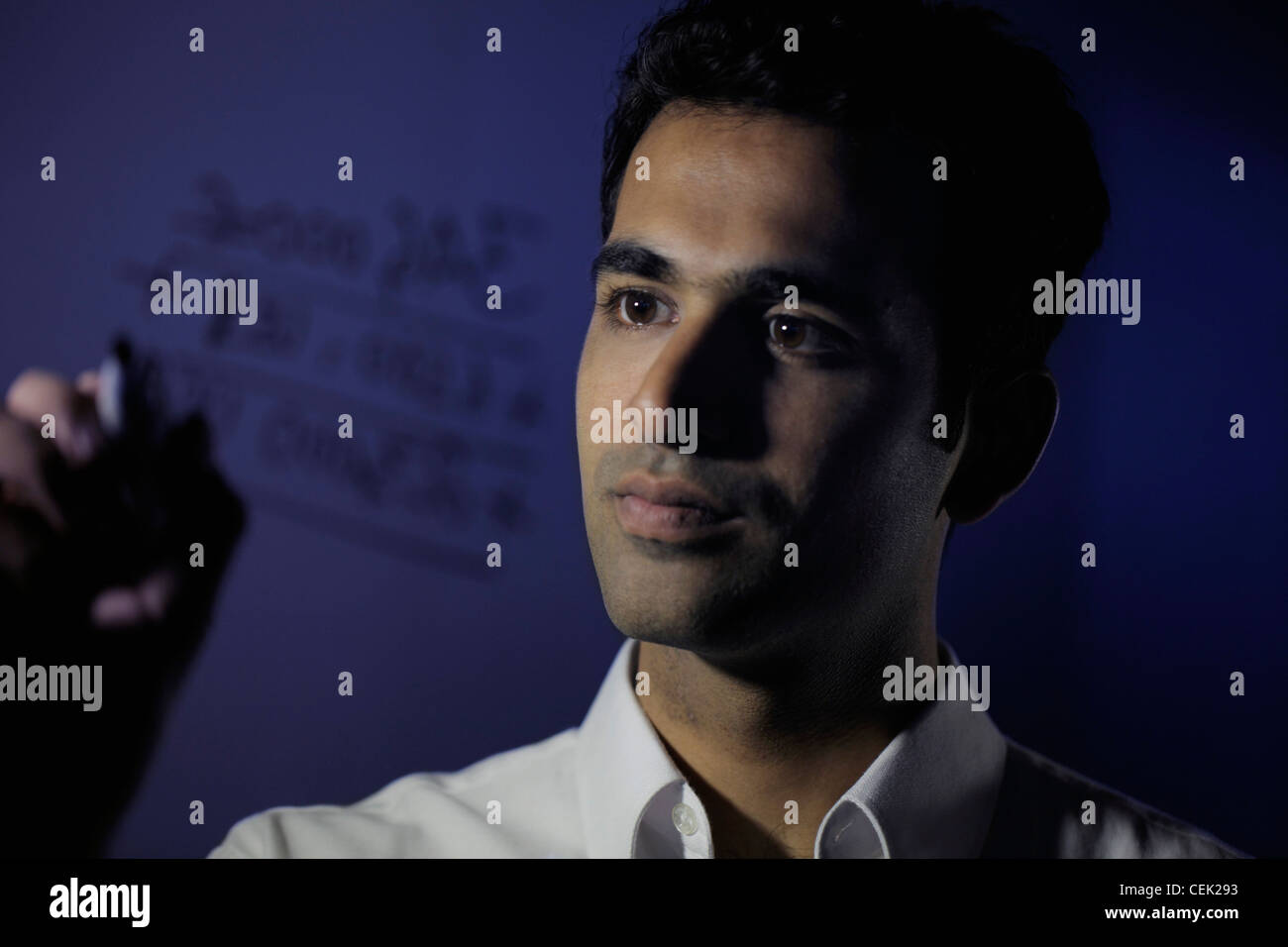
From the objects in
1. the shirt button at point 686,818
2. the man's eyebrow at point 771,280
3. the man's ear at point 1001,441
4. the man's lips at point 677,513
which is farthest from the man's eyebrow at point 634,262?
the shirt button at point 686,818

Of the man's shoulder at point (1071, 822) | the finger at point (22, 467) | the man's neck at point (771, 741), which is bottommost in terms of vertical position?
the man's shoulder at point (1071, 822)

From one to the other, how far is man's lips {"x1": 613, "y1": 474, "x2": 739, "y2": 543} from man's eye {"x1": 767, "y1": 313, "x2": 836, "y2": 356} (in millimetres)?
196

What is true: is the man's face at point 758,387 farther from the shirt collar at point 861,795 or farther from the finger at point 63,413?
the finger at point 63,413

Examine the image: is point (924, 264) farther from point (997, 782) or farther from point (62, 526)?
point (62, 526)

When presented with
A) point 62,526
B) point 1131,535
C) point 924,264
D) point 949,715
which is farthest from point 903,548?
point 62,526

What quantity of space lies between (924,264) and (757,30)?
352mm

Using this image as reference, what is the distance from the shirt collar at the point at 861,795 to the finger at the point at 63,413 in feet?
2.34

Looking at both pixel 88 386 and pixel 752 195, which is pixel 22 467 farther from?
pixel 752 195

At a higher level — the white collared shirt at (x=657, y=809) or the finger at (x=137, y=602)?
the finger at (x=137, y=602)

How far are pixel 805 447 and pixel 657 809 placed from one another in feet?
1.57

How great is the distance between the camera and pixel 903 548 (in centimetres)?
135

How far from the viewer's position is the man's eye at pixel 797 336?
49.8 inches

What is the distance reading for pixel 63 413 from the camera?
1.33 metres

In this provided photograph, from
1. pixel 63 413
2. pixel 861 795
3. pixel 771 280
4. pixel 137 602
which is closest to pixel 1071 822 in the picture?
pixel 861 795
